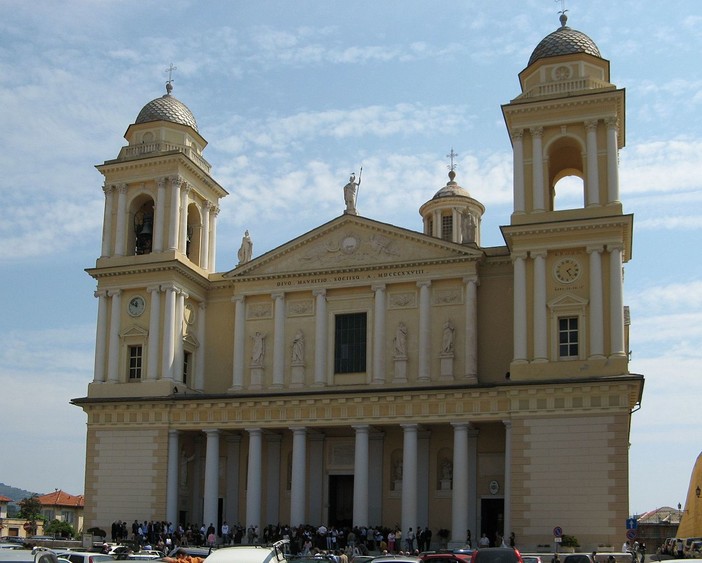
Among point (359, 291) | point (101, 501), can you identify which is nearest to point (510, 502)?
point (359, 291)

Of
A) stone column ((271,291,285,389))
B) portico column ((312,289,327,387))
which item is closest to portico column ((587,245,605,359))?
portico column ((312,289,327,387))

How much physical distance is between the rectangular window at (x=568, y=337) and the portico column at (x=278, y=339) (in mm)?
12772

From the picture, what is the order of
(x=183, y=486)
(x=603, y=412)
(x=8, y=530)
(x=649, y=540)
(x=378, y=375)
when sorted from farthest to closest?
(x=8, y=530) → (x=649, y=540) → (x=183, y=486) → (x=378, y=375) → (x=603, y=412)

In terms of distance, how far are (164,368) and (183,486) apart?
18.8ft

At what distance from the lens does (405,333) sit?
142ft

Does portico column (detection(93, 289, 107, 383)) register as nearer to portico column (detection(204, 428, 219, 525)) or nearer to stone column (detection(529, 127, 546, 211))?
portico column (detection(204, 428, 219, 525))

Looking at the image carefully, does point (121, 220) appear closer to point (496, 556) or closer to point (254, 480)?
point (254, 480)

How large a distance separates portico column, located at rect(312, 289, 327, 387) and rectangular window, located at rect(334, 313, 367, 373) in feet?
1.86

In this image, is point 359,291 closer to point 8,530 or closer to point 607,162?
point 607,162

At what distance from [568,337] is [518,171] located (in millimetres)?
7355

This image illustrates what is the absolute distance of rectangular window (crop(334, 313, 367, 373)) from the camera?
44219mm

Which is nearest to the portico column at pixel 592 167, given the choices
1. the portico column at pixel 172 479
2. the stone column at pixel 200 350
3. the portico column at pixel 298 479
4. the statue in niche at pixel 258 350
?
the portico column at pixel 298 479

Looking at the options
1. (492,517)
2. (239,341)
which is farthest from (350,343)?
(492,517)

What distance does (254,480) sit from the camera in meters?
43.1
